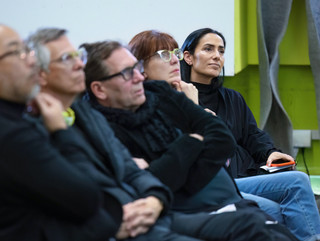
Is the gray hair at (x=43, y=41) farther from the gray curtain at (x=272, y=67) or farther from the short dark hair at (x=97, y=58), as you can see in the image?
the gray curtain at (x=272, y=67)

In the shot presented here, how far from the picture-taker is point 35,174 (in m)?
1.31

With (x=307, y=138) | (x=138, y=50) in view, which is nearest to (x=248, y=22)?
(x=307, y=138)

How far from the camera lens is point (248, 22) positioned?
483 cm

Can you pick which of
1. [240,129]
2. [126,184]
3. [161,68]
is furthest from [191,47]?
[126,184]

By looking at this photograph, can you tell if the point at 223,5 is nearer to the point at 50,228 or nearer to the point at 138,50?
the point at 138,50

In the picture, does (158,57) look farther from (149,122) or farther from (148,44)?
(149,122)

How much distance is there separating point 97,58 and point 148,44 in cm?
49

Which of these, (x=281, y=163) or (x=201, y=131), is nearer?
(x=201, y=131)

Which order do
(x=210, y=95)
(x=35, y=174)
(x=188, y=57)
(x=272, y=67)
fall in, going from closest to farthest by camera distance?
(x=35, y=174)
(x=210, y=95)
(x=188, y=57)
(x=272, y=67)

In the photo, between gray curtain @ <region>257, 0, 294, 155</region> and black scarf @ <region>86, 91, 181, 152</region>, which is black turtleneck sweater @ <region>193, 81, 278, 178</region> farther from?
gray curtain @ <region>257, 0, 294, 155</region>

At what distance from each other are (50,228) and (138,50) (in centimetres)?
121

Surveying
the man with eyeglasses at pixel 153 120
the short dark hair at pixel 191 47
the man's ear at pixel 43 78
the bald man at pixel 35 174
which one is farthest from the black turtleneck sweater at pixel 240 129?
the bald man at pixel 35 174

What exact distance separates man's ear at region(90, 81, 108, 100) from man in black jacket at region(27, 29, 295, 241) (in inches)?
9.5

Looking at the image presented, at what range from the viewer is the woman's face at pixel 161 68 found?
2391 mm
